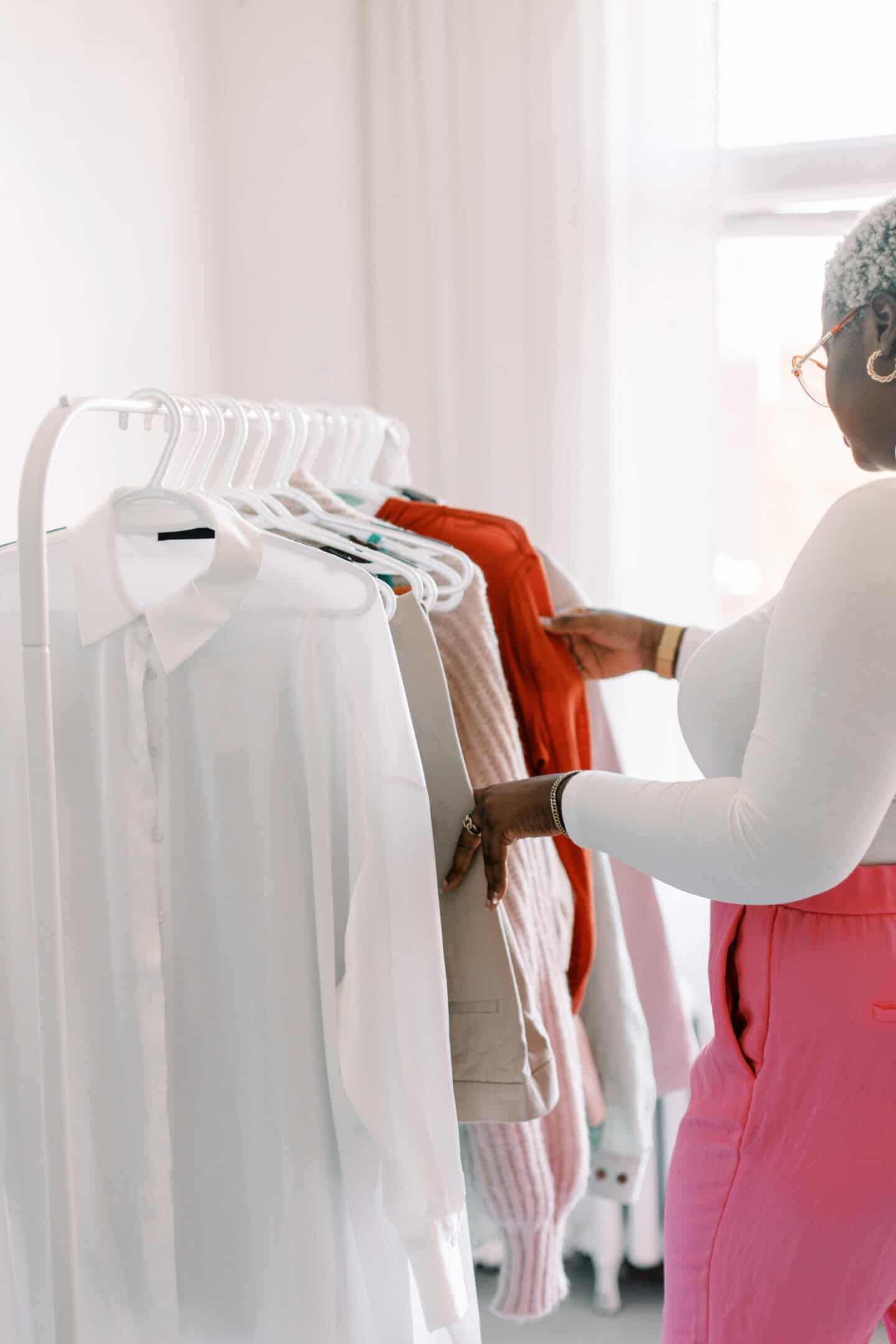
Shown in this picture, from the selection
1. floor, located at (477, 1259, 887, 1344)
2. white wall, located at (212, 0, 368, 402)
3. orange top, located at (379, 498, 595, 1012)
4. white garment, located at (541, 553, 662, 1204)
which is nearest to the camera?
orange top, located at (379, 498, 595, 1012)

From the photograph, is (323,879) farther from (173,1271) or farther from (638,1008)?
(638,1008)

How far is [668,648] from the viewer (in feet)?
4.88

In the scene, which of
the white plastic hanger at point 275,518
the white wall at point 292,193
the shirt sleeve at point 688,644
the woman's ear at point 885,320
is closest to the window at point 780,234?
the white wall at point 292,193

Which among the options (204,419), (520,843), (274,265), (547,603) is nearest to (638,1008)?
(520,843)

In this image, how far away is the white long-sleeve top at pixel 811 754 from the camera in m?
0.85

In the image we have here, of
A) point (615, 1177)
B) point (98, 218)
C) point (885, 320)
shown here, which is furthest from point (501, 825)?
point (98, 218)

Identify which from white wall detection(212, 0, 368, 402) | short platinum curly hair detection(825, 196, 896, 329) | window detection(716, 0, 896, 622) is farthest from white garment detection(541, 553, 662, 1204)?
white wall detection(212, 0, 368, 402)

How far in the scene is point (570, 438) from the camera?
89.8 inches

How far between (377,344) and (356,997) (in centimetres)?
163

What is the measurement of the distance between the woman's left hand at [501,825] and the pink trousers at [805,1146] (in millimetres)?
212

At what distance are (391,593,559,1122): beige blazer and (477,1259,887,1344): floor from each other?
4.02 feet

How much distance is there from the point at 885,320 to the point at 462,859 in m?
0.59

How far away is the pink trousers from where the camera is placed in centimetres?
96

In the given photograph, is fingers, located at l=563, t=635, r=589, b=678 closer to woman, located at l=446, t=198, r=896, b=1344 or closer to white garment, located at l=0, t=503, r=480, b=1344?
woman, located at l=446, t=198, r=896, b=1344
